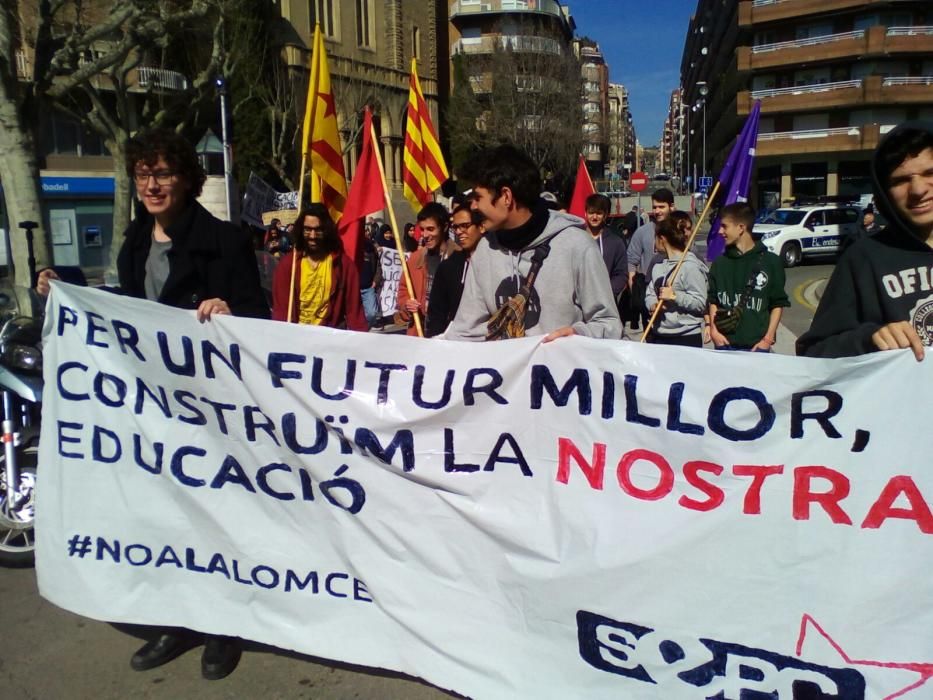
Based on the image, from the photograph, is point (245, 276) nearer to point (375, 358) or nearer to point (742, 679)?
point (375, 358)

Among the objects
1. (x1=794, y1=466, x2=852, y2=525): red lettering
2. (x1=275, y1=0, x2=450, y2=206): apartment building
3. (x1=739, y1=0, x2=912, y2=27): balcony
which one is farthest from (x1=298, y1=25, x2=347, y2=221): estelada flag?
(x1=739, y1=0, x2=912, y2=27): balcony

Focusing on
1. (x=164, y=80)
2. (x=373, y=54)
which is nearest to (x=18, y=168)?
(x=164, y=80)

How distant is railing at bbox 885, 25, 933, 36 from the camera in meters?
44.7

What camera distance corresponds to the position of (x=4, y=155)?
1087 cm

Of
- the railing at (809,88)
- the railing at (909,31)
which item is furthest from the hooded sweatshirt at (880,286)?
the railing at (909,31)

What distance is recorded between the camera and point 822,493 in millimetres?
2473

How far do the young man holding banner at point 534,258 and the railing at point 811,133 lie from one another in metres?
48.9

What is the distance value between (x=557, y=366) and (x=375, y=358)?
2.24 ft

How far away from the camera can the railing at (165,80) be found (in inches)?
1151

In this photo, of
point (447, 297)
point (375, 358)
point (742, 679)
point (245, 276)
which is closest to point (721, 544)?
point (742, 679)

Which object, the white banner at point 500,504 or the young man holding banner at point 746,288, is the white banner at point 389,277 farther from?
the white banner at point 500,504

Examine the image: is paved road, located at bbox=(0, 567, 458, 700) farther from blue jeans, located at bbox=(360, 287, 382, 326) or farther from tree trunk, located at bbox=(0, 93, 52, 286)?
tree trunk, located at bbox=(0, 93, 52, 286)

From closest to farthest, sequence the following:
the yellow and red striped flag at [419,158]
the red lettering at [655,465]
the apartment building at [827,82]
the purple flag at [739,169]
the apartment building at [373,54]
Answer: the red lettering at [655,465] < the purple flag at [739,169] < the yellow and red striped flag at [419,158] < the apartment building at [373,54] < the apartment building at [827,82]

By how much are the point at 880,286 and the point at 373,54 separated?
42494mm
